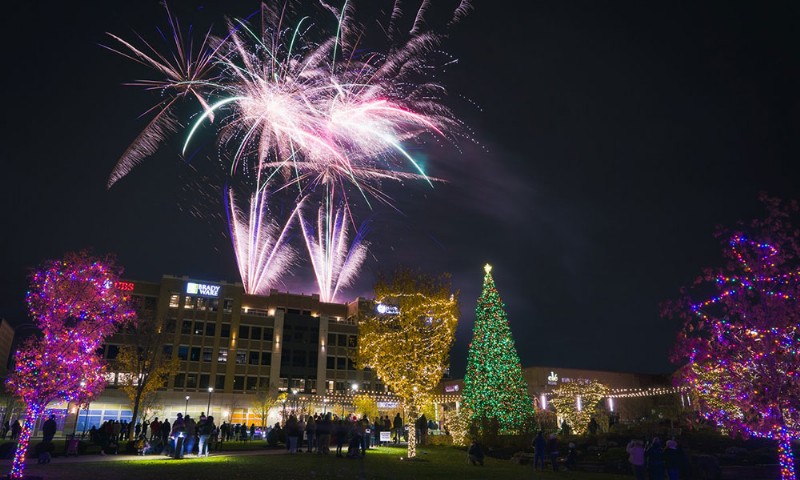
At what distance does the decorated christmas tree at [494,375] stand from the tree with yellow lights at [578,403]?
Result: 25.2 ft

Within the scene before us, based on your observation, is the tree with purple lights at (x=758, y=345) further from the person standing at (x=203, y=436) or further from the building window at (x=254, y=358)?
the building window at (x=254, y=358)

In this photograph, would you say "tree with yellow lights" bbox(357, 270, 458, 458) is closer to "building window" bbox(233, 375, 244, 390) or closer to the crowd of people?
the crowd of people

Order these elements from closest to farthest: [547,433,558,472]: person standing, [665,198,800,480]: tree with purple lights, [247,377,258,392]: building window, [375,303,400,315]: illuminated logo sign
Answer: [665,198,800,480]: tree with purple lights → [547,433,558,472]: person standing → [375,303,400,315]: illuminated logo sign → [247,377,258,392]: building window

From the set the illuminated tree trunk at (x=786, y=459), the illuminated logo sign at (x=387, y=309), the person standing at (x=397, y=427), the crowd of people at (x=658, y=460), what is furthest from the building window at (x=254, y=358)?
the illuminated tree trunk at (x=786, y=459)

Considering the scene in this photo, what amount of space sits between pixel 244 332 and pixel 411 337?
Answer: 56705 mm

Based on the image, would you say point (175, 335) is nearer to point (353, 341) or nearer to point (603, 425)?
point (353, 341)

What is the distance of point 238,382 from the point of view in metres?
70.4

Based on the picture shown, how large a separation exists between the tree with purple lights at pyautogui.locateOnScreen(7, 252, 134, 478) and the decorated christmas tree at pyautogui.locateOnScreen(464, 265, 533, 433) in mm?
19746

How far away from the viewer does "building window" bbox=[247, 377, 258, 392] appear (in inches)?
2783

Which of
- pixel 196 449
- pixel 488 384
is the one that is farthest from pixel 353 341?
pixel 196 449

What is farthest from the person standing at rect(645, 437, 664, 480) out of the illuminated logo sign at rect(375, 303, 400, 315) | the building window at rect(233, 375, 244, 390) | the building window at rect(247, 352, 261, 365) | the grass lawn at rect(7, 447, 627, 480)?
the building window at rect(247, 352, 261, 365)

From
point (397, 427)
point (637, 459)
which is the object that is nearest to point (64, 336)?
point (637, 459)

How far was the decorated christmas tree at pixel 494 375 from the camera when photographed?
2827 centimetres

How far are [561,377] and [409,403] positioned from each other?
151 ft
